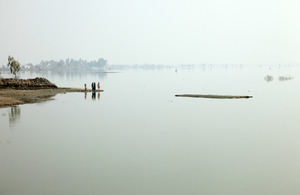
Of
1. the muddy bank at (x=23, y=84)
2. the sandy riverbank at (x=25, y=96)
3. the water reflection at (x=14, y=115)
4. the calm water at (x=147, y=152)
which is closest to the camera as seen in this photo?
the calm water at (x=147, y=152)

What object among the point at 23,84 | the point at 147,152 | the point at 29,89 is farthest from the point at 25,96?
the point at 147,152

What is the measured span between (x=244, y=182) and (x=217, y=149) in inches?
266

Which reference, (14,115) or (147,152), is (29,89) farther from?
(147,152)

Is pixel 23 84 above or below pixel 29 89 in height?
above

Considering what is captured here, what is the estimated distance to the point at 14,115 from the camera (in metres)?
37.9

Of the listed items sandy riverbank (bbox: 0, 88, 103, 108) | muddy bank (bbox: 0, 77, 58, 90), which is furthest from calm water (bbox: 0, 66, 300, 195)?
muddy bank (bbox: 0, 77, 58, 90)

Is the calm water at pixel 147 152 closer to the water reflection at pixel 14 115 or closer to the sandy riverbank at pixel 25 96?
the water reflection at pixel 14 115

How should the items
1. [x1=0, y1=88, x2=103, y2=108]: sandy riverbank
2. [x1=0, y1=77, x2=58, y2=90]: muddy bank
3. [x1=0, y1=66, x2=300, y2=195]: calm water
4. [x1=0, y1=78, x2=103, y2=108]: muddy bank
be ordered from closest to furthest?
[x1=0, y1=66, x2=300, y2=195]: calm water → [x1=0, y1=88, x2=103, y2=108]: sandy riverbank → [x1=0, y1=78, x2=103, y2=108]: muddy bank → [x1=0, y1=77, x2=58, y2=90]: muddy bank

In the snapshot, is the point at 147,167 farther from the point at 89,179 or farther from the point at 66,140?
the point at 66,140

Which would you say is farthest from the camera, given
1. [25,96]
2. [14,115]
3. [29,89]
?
[29,89]

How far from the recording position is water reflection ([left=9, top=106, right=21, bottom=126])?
111 ft

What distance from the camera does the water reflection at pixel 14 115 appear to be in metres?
33.8

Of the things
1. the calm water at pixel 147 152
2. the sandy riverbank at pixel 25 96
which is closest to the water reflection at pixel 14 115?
the calm water at pixel 147 152

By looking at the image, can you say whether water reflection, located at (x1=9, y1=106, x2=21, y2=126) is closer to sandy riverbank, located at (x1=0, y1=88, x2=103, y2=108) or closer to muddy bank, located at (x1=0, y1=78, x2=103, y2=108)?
sandy riverbank, located at (x1=0, y1=88, x2=103, y2=108)
